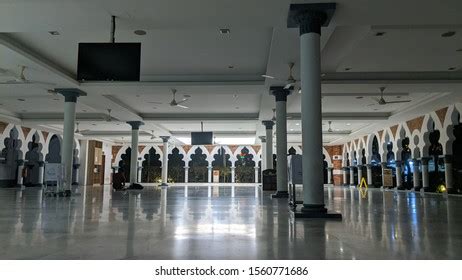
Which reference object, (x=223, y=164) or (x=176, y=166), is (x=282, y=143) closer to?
(x=223, y=164)

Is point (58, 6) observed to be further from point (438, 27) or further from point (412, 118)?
point (412, 118)

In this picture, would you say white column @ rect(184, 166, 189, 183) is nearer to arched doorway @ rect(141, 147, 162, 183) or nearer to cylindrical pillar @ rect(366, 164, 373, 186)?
arched doorway @ rect(141, 147, 162, 183)

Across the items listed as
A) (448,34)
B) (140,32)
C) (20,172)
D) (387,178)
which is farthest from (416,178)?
(20,172)

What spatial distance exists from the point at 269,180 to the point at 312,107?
11706 millimetres

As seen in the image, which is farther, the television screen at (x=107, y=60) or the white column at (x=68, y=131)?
the white column at (x=68, y=131)

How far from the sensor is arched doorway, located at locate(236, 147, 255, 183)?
123 ft

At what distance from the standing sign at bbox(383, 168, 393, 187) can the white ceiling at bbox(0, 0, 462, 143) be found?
553 centimetres

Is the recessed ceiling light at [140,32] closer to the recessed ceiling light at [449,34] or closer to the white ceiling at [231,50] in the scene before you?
the white ceiling at [231,50]

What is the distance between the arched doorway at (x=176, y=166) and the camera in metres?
37.4

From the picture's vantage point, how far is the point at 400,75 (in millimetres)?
12750

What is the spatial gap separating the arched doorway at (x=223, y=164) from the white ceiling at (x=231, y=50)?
61.6 ft

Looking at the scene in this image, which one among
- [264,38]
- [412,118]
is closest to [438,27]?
[264,38]

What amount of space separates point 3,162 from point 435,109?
24627 mm

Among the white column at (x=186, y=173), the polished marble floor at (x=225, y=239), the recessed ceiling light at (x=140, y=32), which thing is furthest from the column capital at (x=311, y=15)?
the white column at (x=186, y=173)
